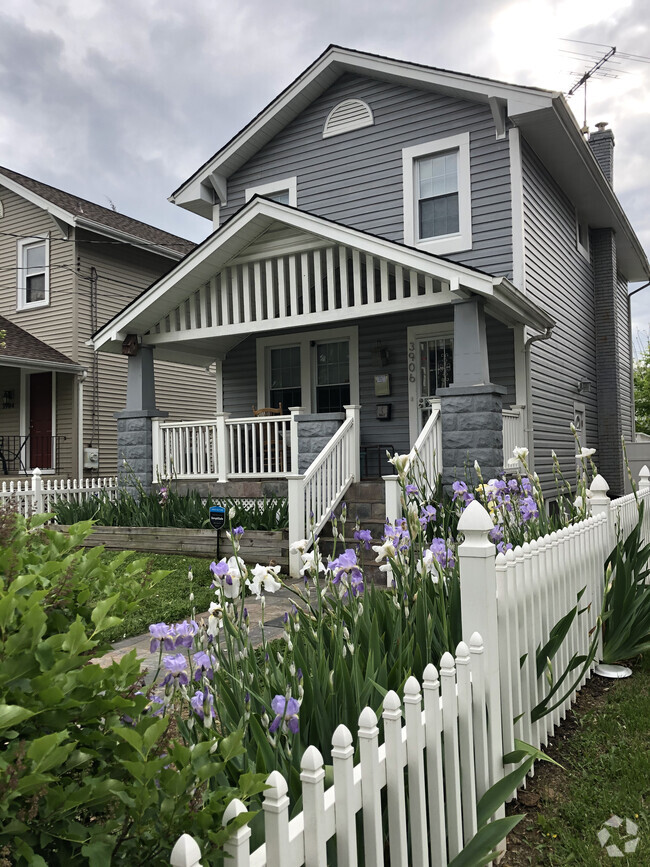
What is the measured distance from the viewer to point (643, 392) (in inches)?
1309

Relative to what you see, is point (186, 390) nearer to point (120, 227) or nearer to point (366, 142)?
point (120, 227)

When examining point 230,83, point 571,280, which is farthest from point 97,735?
point 230,83

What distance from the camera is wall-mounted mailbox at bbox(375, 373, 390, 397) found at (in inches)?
444

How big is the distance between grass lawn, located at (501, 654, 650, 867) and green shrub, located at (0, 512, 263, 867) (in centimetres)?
172

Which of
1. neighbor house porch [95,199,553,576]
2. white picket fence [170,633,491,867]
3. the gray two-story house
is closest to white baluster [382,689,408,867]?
white picket fence [170,633,491,867]

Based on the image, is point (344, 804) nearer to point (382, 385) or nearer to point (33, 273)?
point (382, 385)

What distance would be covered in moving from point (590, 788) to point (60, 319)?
1572 centimetres

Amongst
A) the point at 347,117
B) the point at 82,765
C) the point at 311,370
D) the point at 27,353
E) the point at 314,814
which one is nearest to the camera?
the point at 82,765

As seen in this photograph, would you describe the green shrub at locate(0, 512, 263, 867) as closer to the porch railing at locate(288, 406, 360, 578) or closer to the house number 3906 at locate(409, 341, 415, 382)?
the porch railing at locate(288, 406, 360, 578)

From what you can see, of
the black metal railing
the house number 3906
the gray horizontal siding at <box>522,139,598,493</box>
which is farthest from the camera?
the black metal railing

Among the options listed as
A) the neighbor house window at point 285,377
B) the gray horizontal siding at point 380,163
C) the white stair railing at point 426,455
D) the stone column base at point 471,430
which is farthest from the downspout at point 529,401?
the neighbor house window at point 285,377

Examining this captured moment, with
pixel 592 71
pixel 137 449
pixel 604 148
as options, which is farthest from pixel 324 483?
pixel 592 71

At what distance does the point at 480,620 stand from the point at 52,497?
425 inches

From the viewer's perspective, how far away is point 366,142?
11.4 meters
